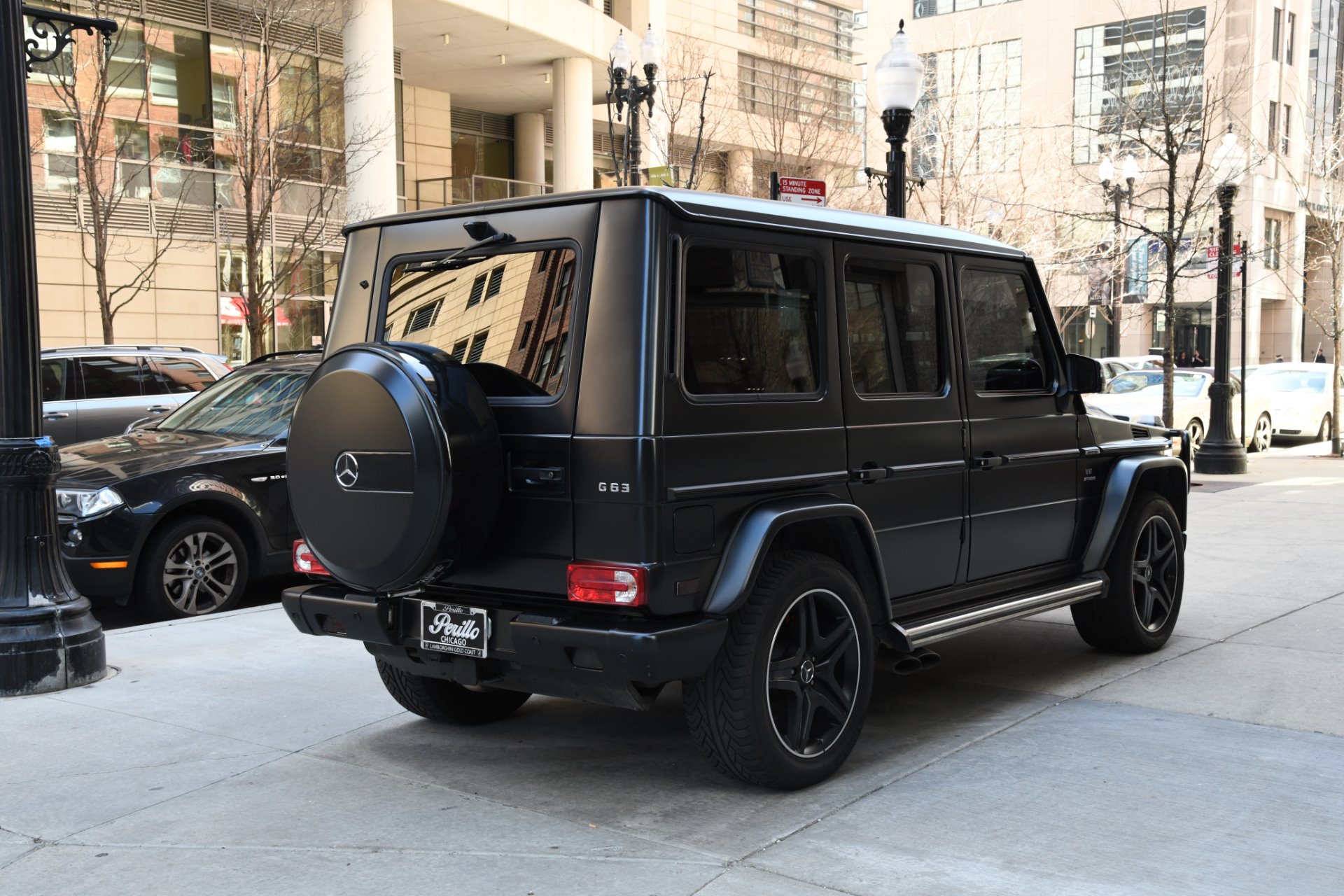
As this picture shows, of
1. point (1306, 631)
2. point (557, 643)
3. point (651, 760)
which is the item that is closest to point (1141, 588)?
point (1306, 631)

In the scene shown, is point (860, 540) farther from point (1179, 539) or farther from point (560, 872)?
point (1179, 539)

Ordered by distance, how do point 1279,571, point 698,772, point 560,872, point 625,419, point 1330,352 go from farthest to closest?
point 1330,352, point 1279,571, point 698,772, point 625,419, point 560,872

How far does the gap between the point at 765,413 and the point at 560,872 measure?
1836mm

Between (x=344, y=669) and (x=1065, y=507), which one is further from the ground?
(x=1065, y=507)

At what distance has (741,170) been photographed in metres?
31.1

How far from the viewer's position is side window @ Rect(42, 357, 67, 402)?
13.4 metres

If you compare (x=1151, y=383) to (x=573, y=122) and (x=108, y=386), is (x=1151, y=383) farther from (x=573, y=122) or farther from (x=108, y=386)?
(x=108, y=386)

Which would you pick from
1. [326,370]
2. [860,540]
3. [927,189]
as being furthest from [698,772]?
[927,189]

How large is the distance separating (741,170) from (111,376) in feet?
65.2

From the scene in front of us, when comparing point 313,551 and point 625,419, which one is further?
point 313,551

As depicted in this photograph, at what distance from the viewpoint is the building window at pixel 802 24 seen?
3722 centimetres

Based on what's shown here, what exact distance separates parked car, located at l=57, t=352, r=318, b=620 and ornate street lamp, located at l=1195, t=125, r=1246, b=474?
1451 centimetres

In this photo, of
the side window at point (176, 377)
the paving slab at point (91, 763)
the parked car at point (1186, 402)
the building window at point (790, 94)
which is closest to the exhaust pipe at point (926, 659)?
the paving slab at point (91, 763)

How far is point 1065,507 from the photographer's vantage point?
21.8ft
